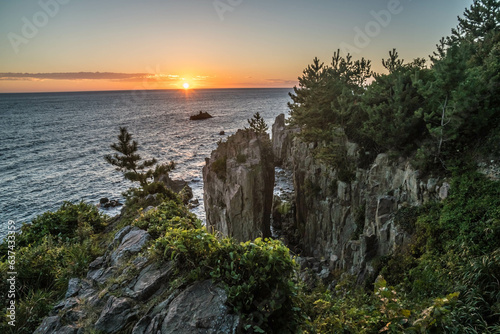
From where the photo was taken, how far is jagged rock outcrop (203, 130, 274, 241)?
29641 mm

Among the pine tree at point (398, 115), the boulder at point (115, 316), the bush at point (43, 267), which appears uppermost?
the pine tree at point (398, 115)

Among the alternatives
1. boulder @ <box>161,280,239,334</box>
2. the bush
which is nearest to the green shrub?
boulder @ <box>161,280,239,334</box>

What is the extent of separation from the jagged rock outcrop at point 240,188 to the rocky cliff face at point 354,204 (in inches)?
178

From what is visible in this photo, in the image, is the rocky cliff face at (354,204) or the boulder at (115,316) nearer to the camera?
the boulder at (115,316)

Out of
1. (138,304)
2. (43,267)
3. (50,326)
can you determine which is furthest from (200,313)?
(43,267)

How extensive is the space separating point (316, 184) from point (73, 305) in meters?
23.7

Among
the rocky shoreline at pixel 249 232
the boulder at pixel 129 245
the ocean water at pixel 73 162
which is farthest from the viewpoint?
the ocean water at pixel 73 162

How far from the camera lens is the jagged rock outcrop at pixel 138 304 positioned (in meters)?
5.47

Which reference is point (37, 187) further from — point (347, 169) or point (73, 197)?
point (347, 169)

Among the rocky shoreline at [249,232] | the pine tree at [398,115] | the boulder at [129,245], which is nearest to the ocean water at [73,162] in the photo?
the rocky shoreline at [249,232]

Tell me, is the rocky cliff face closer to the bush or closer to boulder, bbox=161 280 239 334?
boulder, bbox=161 280 239 334

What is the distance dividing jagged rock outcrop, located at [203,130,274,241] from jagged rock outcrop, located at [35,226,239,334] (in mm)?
21059

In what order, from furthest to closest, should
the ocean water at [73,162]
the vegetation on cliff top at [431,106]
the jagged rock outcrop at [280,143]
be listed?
the jagged rock outcrop at [280,143] → the ocean water at [73,162] → the vegetation on cliff top at [431,106]

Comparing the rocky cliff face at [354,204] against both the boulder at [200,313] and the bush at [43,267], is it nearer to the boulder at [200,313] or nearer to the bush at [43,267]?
the boulder at [200,313]
